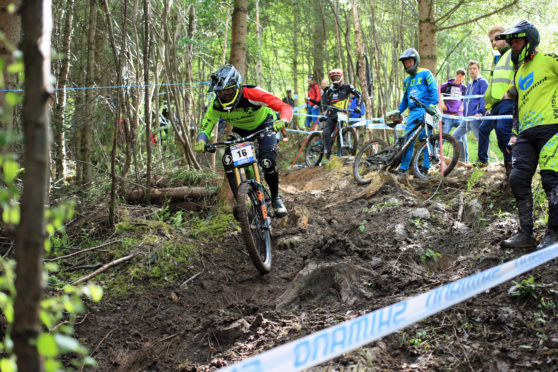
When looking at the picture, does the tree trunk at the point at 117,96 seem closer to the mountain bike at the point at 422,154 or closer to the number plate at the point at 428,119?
the mountain bike at the point at 422,154

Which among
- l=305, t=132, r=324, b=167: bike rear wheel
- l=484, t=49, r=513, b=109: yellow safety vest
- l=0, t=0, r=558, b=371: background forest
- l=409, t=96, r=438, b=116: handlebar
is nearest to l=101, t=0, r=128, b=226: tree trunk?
l=0, t=0, r=558, b=371: background forest

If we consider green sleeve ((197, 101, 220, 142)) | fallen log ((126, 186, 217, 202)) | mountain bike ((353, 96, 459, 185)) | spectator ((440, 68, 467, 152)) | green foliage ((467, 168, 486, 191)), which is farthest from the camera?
spectator ((440, 68, 467, 152))

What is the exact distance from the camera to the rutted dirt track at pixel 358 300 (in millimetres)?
2514

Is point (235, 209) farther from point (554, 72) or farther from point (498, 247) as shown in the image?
point (554, 72)

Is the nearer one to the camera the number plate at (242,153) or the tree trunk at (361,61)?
the number plate at (242,153)

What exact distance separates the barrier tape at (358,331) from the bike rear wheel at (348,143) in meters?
7.71

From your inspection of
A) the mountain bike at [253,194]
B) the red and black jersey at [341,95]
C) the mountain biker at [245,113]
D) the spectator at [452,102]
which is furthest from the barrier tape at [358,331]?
the red and black jersey at [341,95]

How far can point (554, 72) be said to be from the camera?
3480 millimetres

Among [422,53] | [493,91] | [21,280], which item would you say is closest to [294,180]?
[422,53]

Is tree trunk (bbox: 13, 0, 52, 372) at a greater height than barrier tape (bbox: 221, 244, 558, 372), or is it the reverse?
tree trunk (bbox: 13, 0, 52, 372)

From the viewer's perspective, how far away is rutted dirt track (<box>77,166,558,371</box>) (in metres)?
2.51

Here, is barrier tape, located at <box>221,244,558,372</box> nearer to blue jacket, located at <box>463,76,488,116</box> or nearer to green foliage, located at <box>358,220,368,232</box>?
green foliage, located at <box>358,220,368,232</box>

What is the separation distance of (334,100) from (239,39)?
4.20m

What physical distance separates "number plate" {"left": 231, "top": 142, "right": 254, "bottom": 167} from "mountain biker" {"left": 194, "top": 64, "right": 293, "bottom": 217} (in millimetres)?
101
